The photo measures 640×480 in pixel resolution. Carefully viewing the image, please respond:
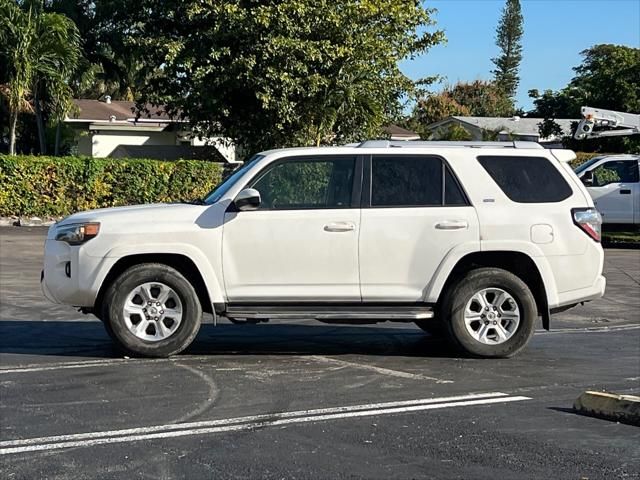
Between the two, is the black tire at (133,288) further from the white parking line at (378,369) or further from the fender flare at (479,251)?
the fender flare at (479,251)

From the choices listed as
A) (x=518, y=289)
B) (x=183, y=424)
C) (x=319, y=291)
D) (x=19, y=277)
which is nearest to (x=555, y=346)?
(x=518, y=289)

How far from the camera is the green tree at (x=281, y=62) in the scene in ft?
85.0

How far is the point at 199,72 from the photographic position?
26328 mm

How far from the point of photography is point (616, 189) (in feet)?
75.8

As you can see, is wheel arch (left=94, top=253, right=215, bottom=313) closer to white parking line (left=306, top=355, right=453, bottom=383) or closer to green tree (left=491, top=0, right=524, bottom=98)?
white parking line (left=306, top=355, right=453, bottom=383)

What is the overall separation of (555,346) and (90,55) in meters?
32.3

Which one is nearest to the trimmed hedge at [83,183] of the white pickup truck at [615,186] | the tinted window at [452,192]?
the white pickup truck at [615,186]

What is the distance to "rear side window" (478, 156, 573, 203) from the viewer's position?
857 centimetres

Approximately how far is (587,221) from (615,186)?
1536 centimetres

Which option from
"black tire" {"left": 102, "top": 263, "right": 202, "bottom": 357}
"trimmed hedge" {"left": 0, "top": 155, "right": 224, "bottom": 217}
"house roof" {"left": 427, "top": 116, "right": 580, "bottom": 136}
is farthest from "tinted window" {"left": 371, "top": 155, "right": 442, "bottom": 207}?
"house roof" {"left": 427, "top": 116, "right": 580, "bottom": 136}

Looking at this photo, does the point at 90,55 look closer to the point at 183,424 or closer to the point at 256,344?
the point at 256,344

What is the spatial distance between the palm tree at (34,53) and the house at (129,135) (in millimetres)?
7296

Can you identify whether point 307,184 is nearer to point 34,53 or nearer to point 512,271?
point 512,271

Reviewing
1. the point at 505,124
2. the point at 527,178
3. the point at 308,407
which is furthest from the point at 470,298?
the point at 505,124
